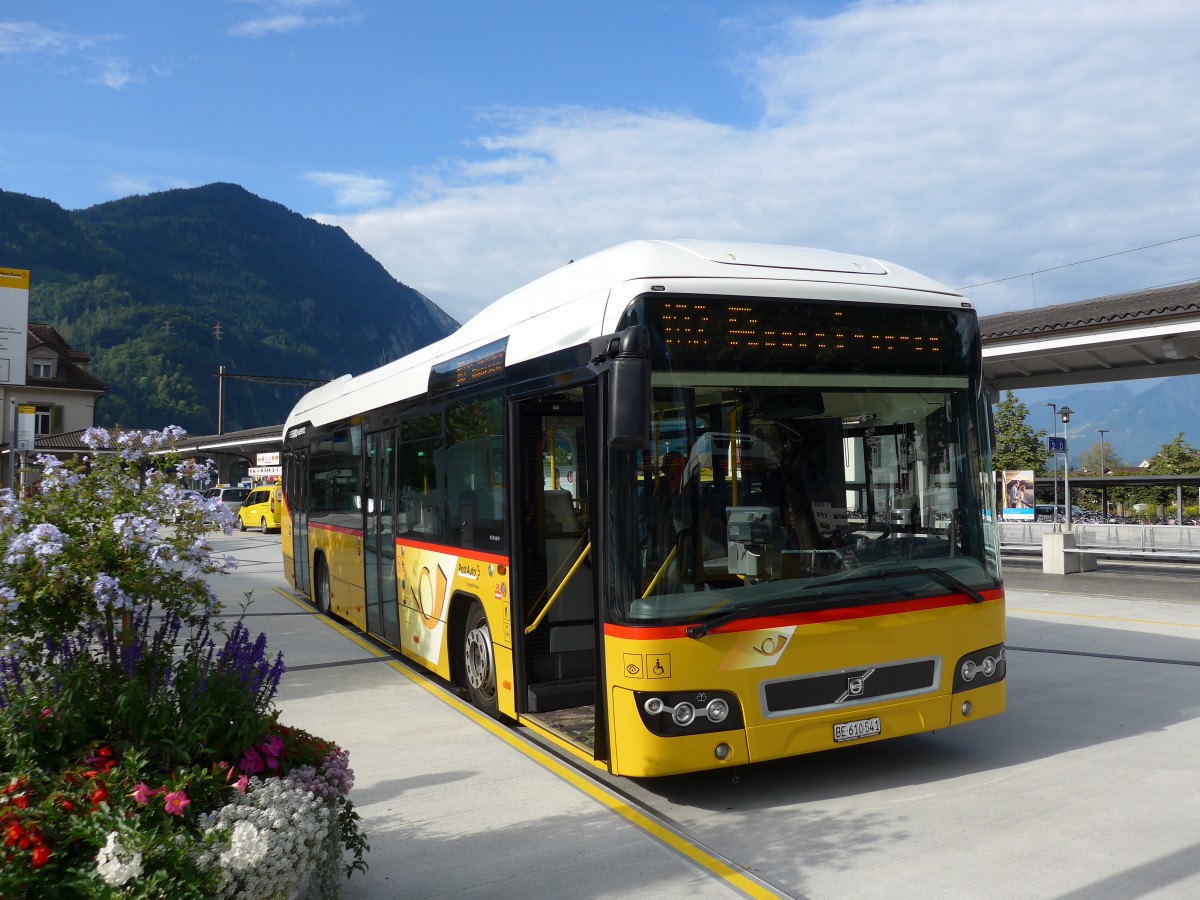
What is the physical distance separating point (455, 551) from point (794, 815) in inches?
144

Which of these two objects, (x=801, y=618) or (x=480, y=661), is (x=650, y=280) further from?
(x=480, y=661)

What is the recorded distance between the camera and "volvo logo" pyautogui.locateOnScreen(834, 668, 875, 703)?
5652 millimetres

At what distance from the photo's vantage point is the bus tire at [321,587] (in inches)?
556

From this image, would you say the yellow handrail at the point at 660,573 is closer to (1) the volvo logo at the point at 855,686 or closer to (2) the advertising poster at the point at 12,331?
(1) the volvo logo at the point at 855,686

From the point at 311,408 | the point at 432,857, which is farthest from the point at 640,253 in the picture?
the point at 311,408

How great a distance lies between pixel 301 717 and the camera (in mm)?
8250

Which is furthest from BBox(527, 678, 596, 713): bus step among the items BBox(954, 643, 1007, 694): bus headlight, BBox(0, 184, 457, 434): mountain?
BBox(0, 184, 457, 434): mountain

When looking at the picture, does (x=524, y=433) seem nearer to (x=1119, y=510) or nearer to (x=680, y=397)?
(x=680, y=397)

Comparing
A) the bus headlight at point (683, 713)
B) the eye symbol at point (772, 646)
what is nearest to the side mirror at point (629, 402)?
the eye symbol at point (772, 646)

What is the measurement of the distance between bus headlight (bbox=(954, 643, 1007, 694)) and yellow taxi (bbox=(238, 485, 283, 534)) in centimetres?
3879

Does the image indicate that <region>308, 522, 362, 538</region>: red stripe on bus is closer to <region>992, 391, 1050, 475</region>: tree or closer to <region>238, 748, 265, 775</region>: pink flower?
<region>238, 748, 265, 775</region>: pink flower

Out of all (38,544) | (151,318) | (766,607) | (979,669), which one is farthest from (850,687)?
(151,318)

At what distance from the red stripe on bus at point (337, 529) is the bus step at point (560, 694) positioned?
503 centimetres

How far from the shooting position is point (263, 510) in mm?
43062
